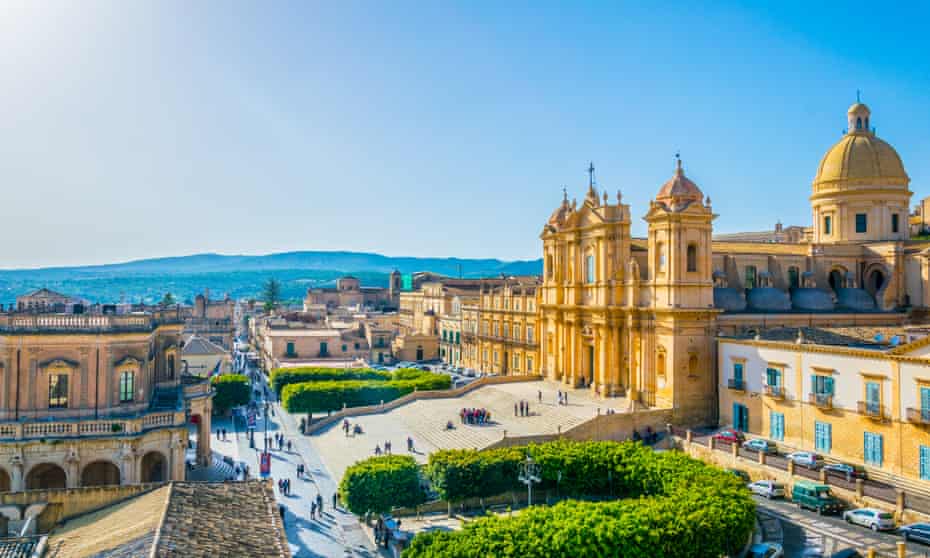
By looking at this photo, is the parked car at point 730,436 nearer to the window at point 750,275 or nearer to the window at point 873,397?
the window at point 873,397

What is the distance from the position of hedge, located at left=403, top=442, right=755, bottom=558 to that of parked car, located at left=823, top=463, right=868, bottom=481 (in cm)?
742

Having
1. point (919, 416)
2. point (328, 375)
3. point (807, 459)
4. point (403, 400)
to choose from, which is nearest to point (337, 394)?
point (403, 400)

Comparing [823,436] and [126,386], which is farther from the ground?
[126,386]

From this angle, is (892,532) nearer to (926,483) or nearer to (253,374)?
(926,483)

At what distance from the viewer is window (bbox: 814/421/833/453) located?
3531 cm

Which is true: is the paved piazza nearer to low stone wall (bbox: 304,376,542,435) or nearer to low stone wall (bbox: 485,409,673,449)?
low stone wall (bbox: 304,376,542,435)

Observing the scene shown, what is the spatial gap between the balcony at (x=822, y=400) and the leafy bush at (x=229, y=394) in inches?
1616

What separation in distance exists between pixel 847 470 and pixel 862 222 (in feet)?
95.3

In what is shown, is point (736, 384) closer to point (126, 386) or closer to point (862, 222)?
point (862, 222)

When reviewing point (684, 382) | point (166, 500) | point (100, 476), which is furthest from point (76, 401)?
point (684, 382)

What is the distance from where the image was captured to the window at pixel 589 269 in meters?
52.6

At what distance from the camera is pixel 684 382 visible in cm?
4384

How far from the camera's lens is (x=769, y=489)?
105 ft

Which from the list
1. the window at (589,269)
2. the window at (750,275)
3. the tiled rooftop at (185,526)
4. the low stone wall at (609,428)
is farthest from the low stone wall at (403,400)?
the tiled rooftop at (185,526)
